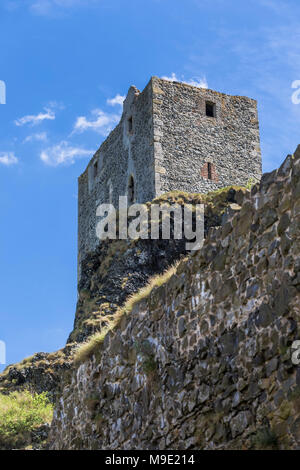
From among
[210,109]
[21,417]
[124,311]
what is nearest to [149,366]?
[124,311]

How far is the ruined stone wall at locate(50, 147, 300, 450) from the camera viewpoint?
8.63 metres

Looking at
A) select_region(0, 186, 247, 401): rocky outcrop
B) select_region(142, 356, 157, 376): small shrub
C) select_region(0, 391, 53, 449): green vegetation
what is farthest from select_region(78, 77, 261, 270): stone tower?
select_region(142, 356, 157, 376): small shrub

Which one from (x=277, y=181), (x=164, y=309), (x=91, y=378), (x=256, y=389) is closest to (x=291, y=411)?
(x=256, y=389)

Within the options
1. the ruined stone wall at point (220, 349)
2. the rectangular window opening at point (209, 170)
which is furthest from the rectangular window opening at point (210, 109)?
the ruined stone wall at point (220, 349)

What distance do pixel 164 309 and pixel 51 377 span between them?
40.3 ft

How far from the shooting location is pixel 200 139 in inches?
1085

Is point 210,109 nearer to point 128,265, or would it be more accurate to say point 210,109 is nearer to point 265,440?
point 128,265

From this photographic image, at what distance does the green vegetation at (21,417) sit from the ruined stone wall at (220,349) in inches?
266

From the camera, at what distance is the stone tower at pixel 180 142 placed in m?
26.2

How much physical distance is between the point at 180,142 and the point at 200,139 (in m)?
1.03

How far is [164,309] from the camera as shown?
11.8m

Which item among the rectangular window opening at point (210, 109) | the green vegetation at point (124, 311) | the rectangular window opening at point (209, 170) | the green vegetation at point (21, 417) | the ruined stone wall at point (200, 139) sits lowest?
→ the green vegetation at point (21, 417)

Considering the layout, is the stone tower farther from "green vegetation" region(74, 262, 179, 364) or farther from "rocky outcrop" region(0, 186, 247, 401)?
"green vegetation" region(74, 262, 179, 364)

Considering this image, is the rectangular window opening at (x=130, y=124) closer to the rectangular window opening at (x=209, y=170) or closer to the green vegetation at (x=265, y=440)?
the rectangular window opening at (x=209, y=170)
